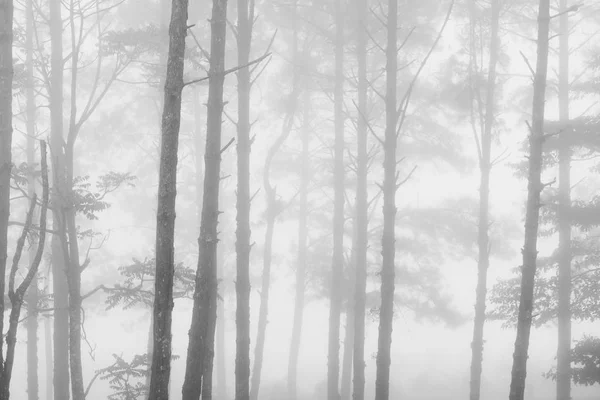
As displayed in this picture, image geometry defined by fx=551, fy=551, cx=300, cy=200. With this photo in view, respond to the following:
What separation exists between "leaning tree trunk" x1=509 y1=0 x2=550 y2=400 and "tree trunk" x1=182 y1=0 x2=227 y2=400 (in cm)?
505

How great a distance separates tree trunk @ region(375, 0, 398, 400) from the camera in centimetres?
962

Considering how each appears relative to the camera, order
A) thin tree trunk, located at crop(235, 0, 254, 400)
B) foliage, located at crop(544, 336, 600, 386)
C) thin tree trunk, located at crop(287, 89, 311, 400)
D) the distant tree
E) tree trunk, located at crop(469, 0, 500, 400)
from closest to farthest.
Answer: thin tree trunk, located at crop(235, 0, 254, 400), foliage, located at crop(544, 336, 600, 386), tree trunk, located at crop(469, 0, 500, 400), the distant tree, thin tree trunk, located at crop(287, 89, 311, 400)

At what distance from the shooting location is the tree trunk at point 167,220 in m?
5.88

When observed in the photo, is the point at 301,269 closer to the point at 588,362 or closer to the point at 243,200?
the point at 588,362

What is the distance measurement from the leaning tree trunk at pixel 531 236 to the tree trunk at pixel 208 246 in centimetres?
505

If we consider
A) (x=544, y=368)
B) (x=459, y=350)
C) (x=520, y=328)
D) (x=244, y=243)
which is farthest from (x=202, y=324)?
(x=459, y=350)

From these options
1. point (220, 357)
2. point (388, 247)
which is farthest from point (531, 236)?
point (220, 357)

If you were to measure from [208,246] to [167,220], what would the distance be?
7.00 feet

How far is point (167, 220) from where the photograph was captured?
19.7 feet

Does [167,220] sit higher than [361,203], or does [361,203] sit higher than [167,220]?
[361,203]

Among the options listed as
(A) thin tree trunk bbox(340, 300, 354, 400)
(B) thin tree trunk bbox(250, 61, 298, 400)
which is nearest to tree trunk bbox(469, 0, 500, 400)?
(A) thin tree trunk bbox(340, 300, 354, 400)

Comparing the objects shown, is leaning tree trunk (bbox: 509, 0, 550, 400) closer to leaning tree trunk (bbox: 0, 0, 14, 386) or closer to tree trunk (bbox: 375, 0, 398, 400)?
tree trunk (bbox: 375, 0, 398, 400)

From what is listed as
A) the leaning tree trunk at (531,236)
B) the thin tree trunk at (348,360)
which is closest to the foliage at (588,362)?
the leaning tree trunk at (531,236)

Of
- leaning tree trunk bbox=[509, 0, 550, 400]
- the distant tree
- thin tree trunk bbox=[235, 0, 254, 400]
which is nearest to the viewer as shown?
leaning tree trunk bbox=[509, 0, 550, 400]
